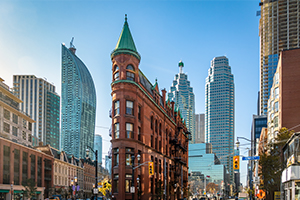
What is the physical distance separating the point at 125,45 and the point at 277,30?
147286 mm

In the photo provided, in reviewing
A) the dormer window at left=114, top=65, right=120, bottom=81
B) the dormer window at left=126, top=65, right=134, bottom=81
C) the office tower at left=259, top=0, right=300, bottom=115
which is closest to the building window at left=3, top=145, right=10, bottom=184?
the dormer window at left=114, top=65, right=120, bottom=81

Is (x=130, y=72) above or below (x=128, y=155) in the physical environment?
above

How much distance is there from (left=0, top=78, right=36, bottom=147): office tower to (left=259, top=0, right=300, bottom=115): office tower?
131 metres

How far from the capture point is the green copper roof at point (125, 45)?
5050 centimetres

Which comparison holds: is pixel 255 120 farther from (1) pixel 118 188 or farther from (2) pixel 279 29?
(1) pixel 118 188

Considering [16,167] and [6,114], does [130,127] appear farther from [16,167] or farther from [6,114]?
[6,114]

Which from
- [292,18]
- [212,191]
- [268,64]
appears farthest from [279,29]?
[212,191]

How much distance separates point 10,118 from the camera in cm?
7556

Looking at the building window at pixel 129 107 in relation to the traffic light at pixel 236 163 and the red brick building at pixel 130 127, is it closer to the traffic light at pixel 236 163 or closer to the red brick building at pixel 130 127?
the red brick building at pixel 130 127

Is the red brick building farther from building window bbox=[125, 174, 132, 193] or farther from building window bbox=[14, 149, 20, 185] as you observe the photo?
building window bbox=[14, 149, 20, 185]

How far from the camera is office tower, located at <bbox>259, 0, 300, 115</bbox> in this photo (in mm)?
170375

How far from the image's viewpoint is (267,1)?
599 ft

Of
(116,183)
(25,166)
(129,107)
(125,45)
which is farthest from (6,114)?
(116,183)

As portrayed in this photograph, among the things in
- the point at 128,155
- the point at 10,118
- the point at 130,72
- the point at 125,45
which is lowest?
the point at 128,155
